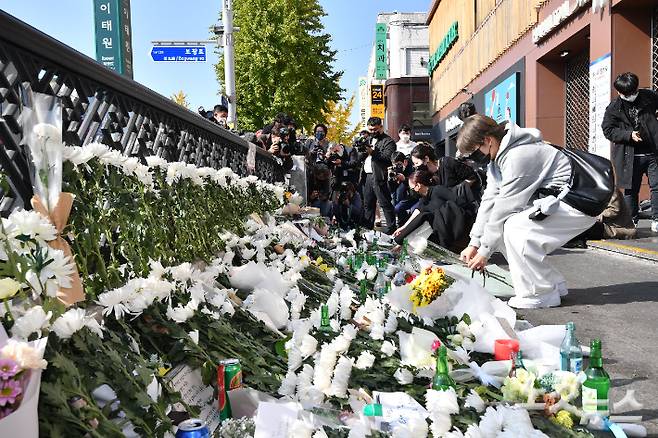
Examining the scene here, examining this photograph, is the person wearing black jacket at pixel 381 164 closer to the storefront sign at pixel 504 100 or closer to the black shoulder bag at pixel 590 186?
the black shoulder bag at pixel 590 186

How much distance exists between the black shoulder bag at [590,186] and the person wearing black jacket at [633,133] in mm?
3700

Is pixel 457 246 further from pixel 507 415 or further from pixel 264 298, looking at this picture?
pixel 507 415

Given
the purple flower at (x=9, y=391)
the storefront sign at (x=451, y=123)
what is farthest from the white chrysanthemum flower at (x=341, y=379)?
the storefront sign at (x=451, y=123)

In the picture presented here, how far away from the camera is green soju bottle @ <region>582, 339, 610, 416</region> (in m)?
2.62

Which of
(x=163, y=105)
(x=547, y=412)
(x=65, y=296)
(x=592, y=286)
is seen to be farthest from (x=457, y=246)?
(x=65, y=296)

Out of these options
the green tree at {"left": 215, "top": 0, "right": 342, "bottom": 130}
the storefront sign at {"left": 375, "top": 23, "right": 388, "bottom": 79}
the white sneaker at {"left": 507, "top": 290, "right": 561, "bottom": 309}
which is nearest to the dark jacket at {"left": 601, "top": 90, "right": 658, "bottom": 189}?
the white sneaker at {"left": 507, "top": 290, "right": 561, "bottom": 309}

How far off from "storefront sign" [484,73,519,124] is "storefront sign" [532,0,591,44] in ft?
6.57

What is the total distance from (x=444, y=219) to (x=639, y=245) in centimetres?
267

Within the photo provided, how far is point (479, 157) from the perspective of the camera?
5.57m

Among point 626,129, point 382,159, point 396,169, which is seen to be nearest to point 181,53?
point 382,159

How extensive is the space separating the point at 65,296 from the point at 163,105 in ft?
7.62

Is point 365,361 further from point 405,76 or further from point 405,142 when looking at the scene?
point 405,76

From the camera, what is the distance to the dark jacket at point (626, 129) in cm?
845

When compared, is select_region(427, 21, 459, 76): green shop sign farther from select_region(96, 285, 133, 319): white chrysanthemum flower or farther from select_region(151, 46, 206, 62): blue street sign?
select_region(96, 285, 133, 319): white chrysanthemum flower
